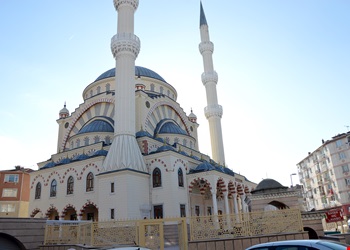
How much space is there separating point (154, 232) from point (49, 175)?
16.5m

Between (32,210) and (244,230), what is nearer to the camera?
(244,230)

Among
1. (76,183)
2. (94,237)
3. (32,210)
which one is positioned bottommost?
(94,237)

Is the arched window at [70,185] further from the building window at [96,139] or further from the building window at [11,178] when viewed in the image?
the building window at [11,178]

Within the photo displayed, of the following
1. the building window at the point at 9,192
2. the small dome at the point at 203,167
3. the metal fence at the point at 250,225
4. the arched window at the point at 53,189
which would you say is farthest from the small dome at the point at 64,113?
the metal fence at the point at 250,225

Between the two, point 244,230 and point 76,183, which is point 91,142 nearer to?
point 76,183

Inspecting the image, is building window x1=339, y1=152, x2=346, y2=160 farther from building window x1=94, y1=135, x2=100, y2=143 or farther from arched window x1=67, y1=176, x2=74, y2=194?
arched window x1=67, y1=176, x2=74, y2=194

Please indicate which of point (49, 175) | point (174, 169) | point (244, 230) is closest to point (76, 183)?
point (49, 175)

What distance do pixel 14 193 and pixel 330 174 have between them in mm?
40435

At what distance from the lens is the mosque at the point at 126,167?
20406mm

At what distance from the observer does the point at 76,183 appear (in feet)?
74.8

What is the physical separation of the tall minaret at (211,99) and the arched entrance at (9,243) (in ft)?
73.9

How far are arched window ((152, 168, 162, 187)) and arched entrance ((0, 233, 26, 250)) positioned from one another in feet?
36.7

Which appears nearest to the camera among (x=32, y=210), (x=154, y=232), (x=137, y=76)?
(x=154, y=232)

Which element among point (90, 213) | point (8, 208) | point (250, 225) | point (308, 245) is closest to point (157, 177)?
point (90, 213)
